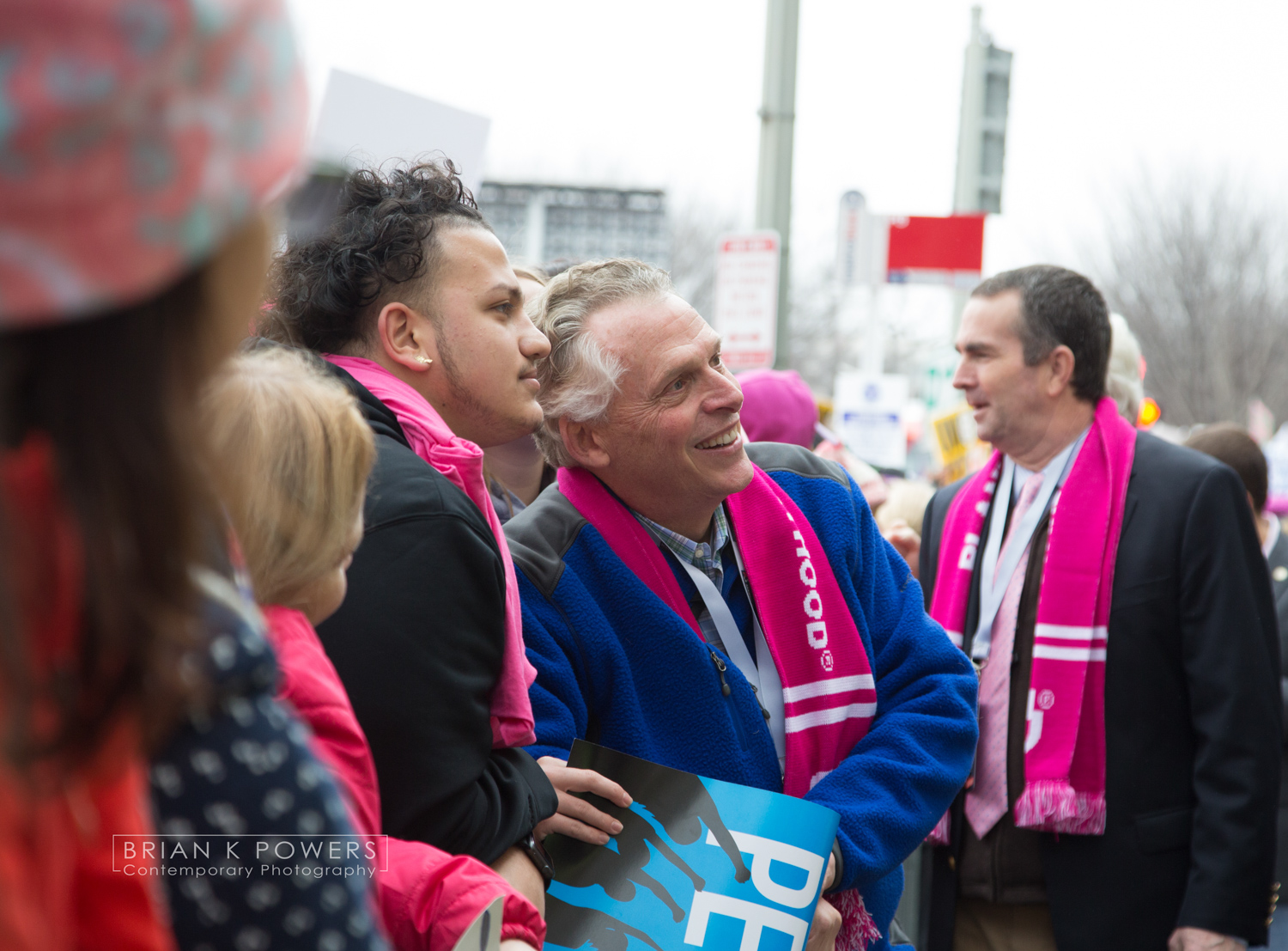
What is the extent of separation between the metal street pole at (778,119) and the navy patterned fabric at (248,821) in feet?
24.5

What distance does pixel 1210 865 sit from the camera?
10.2 feet

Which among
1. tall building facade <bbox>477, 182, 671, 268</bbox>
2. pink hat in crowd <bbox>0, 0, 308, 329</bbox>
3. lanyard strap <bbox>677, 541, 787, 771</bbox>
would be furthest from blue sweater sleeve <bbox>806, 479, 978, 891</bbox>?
tall building facade <bbox>477, 182, 671, 268</bbox>

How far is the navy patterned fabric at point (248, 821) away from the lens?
2.57 feet

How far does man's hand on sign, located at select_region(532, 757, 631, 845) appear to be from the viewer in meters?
2.03

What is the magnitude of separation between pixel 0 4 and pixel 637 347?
2.16 meters

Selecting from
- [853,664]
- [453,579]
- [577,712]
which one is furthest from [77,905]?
[853,664]

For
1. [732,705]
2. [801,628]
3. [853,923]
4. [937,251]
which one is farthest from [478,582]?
[937,251]

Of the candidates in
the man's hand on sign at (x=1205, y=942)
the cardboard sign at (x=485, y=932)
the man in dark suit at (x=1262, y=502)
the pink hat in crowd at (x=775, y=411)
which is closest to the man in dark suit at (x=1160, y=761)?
the man's hand on sign at (x=1205, y=942)

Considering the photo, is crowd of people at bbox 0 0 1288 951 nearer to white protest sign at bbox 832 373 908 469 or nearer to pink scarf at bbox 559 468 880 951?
pink scarf at bbox 559 468 880 951

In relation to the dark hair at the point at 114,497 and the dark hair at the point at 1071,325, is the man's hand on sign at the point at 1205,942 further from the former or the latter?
the dark hair at the point at 114,497

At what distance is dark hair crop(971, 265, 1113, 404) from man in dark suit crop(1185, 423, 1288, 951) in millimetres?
→ 1284

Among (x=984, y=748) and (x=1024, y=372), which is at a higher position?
(x=1024, y=372)

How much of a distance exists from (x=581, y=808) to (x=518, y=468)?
5.97 feet

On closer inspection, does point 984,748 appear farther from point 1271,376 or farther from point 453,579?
point 1271,376
